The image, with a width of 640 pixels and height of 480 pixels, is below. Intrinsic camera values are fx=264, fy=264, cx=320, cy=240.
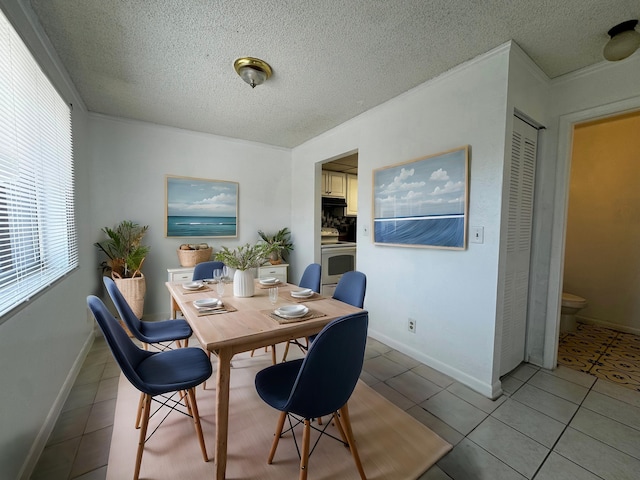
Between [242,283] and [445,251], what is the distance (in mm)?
1663

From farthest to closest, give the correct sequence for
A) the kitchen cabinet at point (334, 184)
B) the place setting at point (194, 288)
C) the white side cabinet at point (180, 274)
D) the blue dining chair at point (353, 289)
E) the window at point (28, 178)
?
the kitchen cabinet at point (334, 184)
the white side cabinet at point (180, 274)
the place setting at point (194, 288)
the blue dining chair at point (353, 289)
the window at point (28, 178)

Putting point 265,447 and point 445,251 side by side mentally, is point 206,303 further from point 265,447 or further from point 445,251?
point 445,251

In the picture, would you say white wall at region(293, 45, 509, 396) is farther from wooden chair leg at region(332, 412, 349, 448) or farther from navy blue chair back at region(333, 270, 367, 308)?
wooden chair leg at region(332, 412, 349, 448)

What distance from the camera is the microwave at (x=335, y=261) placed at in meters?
3.98

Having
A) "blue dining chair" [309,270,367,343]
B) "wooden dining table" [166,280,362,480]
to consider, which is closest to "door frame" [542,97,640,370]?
"blue dining chair" [309,270,367,343]

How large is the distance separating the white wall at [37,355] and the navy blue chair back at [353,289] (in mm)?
1868

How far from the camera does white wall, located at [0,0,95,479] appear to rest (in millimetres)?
1174

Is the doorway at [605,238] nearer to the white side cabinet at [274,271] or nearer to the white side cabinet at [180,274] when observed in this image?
the white side cabinet at [274,271]

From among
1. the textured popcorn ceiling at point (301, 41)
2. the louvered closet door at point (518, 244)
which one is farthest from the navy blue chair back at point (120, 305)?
the louvered closet door at point (518, 244)

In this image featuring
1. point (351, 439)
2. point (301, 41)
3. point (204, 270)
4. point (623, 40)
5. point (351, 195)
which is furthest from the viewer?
point (351, 195)

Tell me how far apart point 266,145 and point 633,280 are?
16.3ft

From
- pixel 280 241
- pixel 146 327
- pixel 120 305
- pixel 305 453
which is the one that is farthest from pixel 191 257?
pixel 305 453

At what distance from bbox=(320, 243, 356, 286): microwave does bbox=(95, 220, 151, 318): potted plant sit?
2.28 meters

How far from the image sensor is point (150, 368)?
145cm
